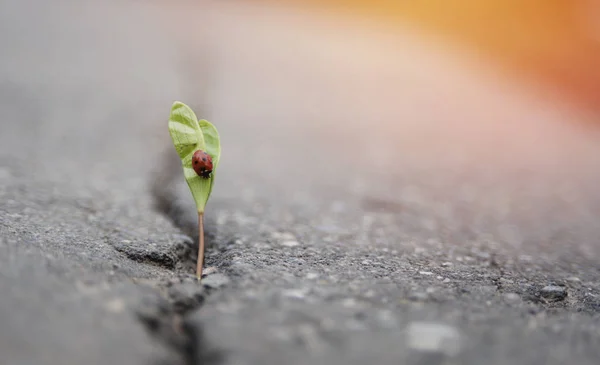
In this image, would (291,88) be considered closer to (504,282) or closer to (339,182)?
(339,182)

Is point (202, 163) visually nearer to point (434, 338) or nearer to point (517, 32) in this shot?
point (434, 338)

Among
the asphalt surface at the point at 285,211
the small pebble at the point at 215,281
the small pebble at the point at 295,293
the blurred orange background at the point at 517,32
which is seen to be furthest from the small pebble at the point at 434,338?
the blurred orange background at the point at 517,32

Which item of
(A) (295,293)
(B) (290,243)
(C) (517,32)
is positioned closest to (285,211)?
(B) (290,243)

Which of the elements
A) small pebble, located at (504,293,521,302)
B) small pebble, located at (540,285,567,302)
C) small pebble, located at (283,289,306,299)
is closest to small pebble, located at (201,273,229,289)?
small pebble, located at (283,289,306,299)

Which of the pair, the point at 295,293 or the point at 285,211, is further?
the point at 285,211

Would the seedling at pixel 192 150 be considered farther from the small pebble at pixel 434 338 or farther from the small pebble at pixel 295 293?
the small pebble at pixel 434 338

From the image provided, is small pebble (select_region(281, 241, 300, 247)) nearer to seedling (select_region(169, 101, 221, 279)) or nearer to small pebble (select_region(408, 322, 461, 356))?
seedling (select_region(169, 101, 221, 279))

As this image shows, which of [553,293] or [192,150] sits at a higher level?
[192,150]
